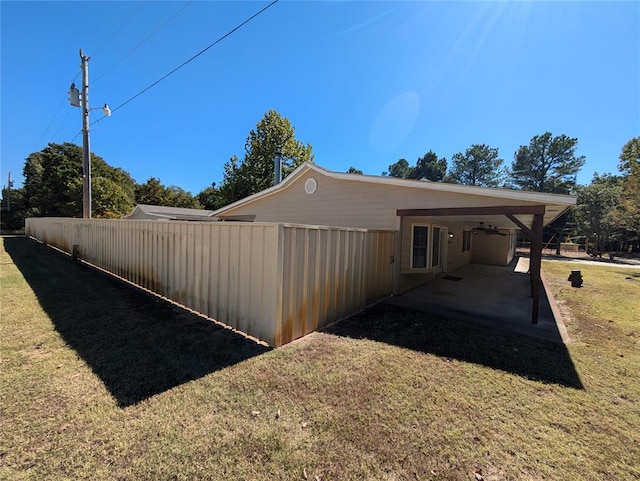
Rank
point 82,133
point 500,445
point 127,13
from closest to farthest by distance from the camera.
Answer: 1. point 500,445
2. point 127,13
3. point 82,133

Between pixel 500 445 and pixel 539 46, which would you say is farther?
pixel 539 46

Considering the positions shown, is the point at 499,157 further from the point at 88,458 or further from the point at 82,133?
the point at 88,458

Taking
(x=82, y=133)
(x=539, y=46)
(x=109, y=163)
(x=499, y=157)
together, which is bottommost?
(x=82, y=133)

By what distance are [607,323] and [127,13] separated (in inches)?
612

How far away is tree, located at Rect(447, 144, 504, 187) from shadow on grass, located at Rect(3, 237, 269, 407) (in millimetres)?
52454

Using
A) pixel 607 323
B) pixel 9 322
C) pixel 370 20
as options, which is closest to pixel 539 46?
pixel 370 20

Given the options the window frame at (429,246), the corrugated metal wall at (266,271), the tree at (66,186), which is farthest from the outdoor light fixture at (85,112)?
the tree at (66,186)

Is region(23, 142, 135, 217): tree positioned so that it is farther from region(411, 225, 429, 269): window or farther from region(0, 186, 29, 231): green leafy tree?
region(411, 225, 429, 269): window

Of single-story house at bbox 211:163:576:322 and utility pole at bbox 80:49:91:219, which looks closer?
single-story house at bbox 211:163:576:322

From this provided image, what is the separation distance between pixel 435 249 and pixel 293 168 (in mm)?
18947

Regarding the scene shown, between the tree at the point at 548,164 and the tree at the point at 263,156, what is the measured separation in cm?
3612

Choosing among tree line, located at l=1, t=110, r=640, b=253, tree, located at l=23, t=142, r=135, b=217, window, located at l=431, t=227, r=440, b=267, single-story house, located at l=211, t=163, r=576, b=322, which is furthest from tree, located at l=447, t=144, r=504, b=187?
tree, located at l=23, t=142, r=135, b=217

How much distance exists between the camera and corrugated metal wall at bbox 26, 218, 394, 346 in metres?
4.21

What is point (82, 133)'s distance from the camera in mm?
14297
